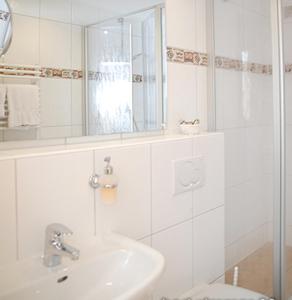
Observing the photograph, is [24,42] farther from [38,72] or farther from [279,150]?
[279,150]

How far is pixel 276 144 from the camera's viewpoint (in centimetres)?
192

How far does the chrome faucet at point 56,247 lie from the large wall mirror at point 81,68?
0.36m

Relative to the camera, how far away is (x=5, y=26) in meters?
1.26

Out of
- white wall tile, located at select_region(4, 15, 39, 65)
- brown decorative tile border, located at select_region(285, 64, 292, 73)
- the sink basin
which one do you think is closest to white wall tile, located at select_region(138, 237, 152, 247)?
the sink basin

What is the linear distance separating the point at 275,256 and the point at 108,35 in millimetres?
1442

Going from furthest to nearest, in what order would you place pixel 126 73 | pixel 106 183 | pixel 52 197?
pixel 126 73 → pixel 106 183 → pixel 52 197

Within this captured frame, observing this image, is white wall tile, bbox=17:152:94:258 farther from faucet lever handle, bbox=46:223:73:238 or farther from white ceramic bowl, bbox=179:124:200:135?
white ceramic bowl, bbox=179:124:200:135

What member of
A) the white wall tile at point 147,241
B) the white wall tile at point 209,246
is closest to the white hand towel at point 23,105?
the white wall tile at point 147,241

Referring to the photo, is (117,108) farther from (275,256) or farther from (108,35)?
(275,256)

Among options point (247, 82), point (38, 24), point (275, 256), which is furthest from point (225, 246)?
point (38, 24)

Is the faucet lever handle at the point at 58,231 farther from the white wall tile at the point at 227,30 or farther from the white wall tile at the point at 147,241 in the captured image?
the white wall tile at the point at 227,30

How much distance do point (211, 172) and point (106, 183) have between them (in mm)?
→ 775

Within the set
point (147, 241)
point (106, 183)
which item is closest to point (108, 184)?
point (106, 183)

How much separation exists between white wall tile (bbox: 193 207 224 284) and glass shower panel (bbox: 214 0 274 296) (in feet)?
Result: 0.56
